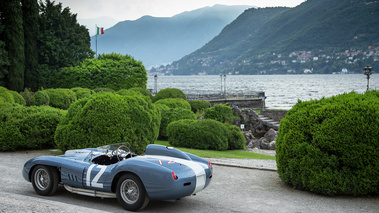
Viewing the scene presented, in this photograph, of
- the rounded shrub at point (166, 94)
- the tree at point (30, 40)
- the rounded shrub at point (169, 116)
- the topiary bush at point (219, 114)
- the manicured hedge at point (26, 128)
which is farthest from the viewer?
the tree at point (30, 40)

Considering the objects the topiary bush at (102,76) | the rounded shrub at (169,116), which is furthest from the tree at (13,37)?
the rounded shrub at (169,116)

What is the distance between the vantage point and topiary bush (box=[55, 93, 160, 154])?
11.5 m

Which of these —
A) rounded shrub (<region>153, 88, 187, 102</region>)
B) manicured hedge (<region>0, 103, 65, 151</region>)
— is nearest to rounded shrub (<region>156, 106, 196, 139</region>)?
manicured hedge (<region>0, 103, 65, 151</region>)

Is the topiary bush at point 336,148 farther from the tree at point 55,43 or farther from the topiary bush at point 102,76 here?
the tree at point 55,43

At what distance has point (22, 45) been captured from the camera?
37219 millimetres

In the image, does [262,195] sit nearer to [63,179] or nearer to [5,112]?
[63,179]

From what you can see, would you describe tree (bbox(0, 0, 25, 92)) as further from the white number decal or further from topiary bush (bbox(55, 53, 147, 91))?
the white number decal

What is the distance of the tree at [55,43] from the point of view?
40531 millimetres

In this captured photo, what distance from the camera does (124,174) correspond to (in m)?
6.72

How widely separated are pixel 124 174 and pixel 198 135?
9725 millimetres

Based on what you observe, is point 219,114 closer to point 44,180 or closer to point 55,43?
point 44,180

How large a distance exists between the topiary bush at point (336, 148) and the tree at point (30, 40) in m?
36.8

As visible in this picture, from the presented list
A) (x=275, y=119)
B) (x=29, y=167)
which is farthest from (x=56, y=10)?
(x=29, y=167)

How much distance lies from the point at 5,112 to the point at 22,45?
27.0m
